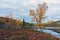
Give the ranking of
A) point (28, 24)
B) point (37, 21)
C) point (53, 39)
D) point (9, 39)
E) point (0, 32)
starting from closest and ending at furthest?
point (9, 39) < point (0, 32) < point (53, 39) < point (28, 24) < point (37, 21)

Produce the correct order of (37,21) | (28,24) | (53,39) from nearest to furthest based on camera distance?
(53,39), (28,24), (37,21)

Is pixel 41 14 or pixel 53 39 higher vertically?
pixel 41 14

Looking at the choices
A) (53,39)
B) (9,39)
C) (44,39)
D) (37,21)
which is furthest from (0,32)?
(37,21)

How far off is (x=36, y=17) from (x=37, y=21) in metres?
0.65

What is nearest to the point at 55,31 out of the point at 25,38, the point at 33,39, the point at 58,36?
the point at 58,36

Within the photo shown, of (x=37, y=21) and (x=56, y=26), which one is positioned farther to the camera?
(x=37, y=21)

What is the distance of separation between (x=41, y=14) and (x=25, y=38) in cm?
1162

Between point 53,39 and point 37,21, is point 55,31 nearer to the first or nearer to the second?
point 53,39

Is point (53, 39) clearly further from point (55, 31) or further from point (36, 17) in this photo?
point (36, 17)

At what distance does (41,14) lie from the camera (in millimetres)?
20141

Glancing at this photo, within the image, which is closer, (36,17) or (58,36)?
(58,36)

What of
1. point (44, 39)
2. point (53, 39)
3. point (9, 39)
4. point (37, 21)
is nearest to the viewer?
point (9, 39)

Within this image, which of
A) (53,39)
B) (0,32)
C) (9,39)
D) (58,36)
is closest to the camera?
(9,39)

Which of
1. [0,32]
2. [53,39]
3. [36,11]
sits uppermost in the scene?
[36,11]
